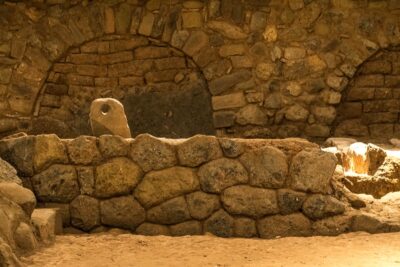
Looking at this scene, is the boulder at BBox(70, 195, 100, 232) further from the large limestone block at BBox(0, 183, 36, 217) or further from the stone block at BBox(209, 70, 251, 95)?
the stone block at BBox(209, 70, 251, 95)

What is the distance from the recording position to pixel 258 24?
6.36 metres

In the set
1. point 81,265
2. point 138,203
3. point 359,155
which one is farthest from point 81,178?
point 359,155

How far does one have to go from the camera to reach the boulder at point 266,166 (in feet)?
10.4

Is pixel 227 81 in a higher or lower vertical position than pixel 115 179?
higher

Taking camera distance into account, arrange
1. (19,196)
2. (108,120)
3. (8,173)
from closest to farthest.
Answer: (19,196) → (8,173) → (108,120)

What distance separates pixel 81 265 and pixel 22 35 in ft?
15.2

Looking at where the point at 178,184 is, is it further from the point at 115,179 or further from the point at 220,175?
the point at 115,179

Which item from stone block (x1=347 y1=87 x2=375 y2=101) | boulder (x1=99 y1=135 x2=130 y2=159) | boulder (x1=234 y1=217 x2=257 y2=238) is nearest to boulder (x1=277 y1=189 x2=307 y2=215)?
boulder (x1=234 y1=217 x2=257 y2=238)

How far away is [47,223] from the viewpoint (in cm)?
279

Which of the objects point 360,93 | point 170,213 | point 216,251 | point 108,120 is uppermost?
point 360,93

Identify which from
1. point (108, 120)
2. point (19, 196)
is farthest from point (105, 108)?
point (19, 196)

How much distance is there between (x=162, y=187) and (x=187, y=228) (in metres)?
0.27

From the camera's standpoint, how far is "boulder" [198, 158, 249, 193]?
3.15m

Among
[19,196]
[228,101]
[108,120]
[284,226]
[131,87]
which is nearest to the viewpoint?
[19,196]
